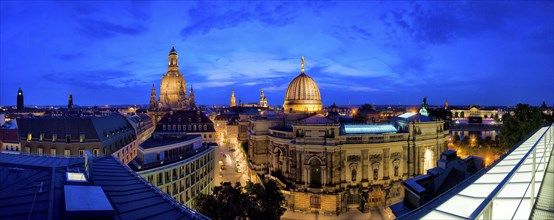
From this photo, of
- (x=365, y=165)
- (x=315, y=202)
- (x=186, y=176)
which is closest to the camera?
(x=186, y=176)

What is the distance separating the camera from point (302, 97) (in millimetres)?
64312

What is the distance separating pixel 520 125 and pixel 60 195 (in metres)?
71.9

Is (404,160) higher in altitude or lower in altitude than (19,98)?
lower

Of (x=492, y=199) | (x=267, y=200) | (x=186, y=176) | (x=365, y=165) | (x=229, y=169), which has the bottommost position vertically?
(x=229, y=169)

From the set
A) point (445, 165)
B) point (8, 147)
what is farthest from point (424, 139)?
point (8, 147)

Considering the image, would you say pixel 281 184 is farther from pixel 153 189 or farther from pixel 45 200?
pixel 45 200

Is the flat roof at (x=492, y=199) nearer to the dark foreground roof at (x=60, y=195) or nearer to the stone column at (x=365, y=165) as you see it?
the dark foreground roof at (x=60, y=195)

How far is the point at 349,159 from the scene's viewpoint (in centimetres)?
4719

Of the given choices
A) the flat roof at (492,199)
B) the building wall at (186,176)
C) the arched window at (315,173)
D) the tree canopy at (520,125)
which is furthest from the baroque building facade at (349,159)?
the flat roof at (492,199)

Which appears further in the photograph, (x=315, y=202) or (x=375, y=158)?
(x=375, y=158)

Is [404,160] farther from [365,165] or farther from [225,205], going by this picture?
[225,205]

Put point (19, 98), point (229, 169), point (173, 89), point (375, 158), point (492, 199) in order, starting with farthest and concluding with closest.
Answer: point (19, 98)
point (173, 89)
point (229, 169)
point (375, 158)
point (492, 199)

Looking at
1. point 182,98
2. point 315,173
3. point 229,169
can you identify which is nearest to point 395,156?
point 315,173

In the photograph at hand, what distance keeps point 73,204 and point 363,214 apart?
39.4 metres
